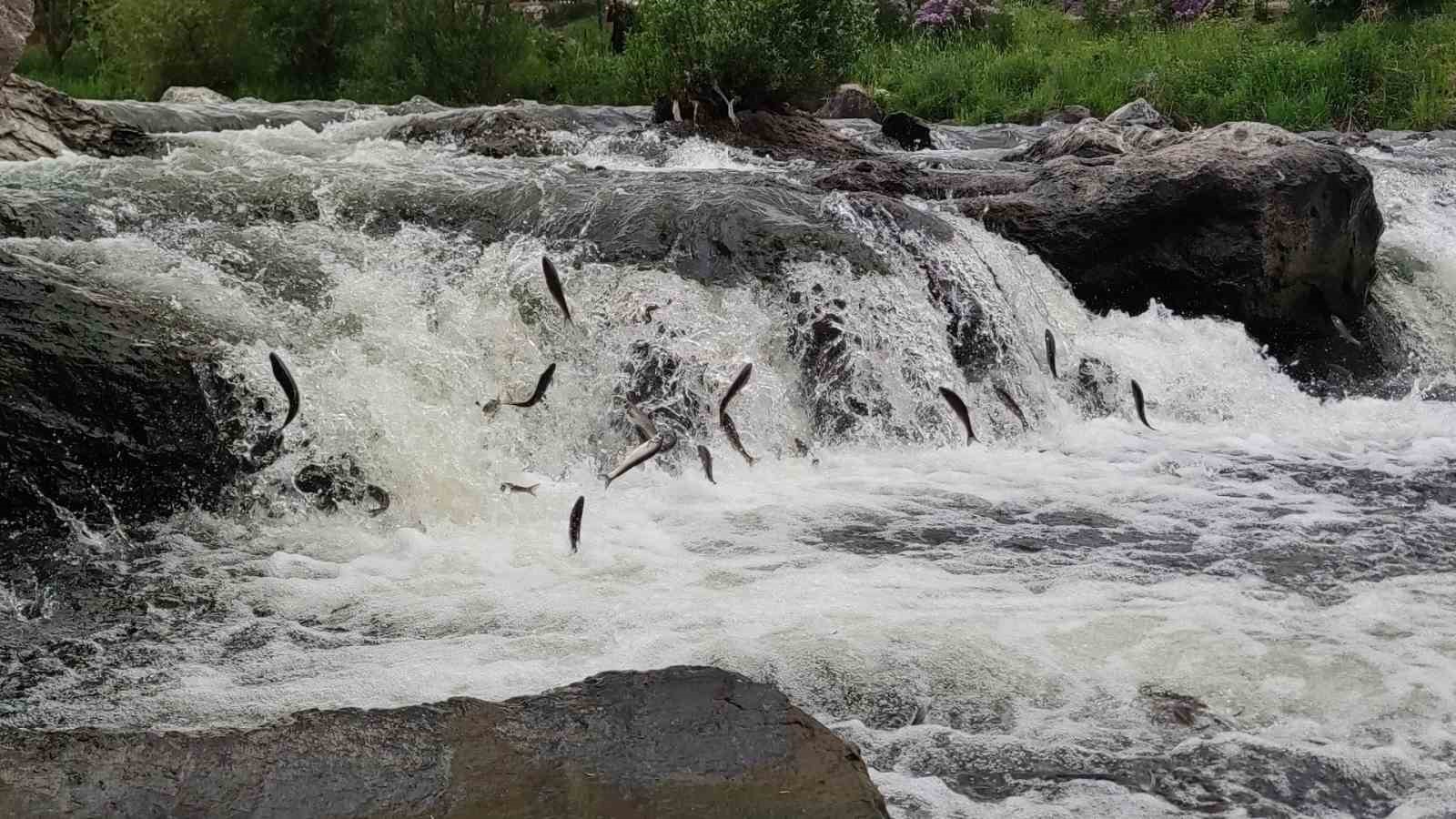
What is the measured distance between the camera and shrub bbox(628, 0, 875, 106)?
10.2 meters

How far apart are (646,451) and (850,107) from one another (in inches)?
405

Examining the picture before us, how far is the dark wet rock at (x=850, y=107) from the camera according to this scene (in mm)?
14000

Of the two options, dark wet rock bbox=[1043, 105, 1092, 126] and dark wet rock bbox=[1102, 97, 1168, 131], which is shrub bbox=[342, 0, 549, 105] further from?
dark wet rock bbox=[1102, 97, 1168, 131]

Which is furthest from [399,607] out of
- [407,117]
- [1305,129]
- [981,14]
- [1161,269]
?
[981,14]

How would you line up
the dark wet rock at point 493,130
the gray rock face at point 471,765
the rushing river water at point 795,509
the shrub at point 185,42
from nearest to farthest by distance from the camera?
1. the gray rock face at point 471,765
2. the rushing river water at point 795,509
3. the dark wet rock at point 493,130
4. the shrub at point 185,42

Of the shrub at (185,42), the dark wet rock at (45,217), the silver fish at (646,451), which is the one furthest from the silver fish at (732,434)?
the shrub at (185,42)

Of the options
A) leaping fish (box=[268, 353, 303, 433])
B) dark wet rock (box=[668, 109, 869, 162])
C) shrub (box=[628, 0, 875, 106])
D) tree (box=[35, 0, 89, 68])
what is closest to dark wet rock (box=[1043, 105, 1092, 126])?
shrub (box=[628, 0, 875, 106])

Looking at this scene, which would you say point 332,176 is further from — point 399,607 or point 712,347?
point 399,607

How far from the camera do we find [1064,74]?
49.0ft

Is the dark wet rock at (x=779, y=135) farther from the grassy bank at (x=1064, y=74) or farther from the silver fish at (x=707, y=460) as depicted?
the silver fish at (x=707, y=460)

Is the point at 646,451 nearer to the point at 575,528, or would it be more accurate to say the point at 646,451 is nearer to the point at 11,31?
the point at 575,528

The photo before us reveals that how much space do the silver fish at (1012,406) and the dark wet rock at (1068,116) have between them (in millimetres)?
8061

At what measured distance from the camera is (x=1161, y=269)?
23.5ft

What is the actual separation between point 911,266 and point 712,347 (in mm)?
1209
